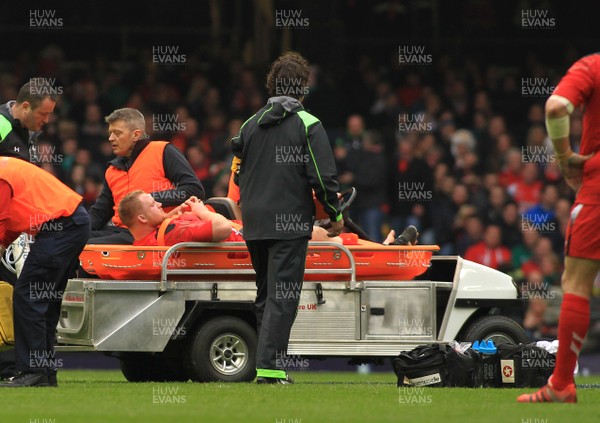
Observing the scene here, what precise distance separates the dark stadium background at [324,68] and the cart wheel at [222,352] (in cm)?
629

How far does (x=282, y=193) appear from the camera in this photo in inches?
437

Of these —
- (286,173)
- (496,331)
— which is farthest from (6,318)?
(496,331)

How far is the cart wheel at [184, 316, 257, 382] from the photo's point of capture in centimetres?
1224

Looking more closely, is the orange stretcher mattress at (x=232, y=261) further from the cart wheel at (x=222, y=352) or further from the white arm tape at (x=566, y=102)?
the white arm tape at (x=566, y=102)

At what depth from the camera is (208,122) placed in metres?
20.4

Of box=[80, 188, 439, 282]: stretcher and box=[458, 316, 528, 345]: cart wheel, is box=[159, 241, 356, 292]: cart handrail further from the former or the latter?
box=[458, 316, 528, 345]: cart wheel

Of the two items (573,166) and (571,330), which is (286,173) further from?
(571,330)

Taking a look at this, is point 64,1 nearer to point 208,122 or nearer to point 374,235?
point 208,122

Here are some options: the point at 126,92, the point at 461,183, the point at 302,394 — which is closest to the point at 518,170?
the point at 461,183

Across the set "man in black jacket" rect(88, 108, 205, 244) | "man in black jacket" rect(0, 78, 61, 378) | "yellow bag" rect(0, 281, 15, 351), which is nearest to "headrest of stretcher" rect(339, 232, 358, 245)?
"man in black jacket" rect(88, 108, 205, 244)

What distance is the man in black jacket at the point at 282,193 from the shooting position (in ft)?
36.0

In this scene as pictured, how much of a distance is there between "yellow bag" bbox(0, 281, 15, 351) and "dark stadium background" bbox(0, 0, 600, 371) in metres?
7.33

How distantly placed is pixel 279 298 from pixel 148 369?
109 inches

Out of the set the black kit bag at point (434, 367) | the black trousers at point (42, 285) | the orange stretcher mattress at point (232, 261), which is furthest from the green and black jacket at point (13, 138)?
the black kit bag at point (434, 367)
